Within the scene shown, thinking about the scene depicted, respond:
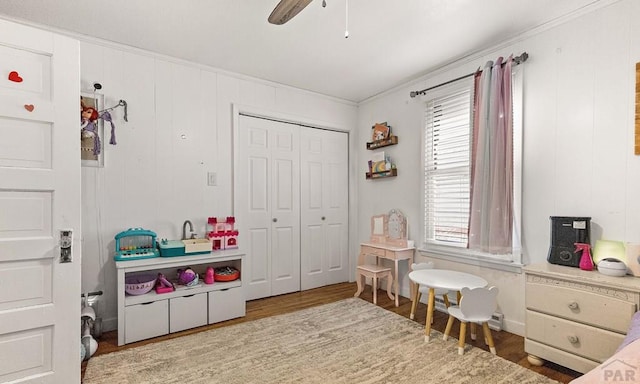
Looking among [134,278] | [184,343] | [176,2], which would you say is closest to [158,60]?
[176,2]

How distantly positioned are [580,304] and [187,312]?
299 cm

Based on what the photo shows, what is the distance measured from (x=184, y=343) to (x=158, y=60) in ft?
8.65

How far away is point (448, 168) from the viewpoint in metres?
3.25

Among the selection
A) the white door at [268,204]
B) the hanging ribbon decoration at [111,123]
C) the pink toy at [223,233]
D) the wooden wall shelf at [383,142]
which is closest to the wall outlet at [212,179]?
the white door at [268,204]

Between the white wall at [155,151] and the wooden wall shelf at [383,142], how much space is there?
4.95 ft

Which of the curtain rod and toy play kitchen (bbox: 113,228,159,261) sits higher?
the curtain rod

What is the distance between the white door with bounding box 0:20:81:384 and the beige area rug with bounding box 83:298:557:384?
43 centimetres

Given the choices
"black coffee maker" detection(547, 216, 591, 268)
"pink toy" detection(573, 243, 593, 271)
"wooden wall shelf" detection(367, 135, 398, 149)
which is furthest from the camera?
"wooden wall shelf" detection(367, 135, 398, 149)

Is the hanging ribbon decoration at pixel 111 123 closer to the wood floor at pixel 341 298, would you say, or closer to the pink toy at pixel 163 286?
the pink toy at pixel 163 286

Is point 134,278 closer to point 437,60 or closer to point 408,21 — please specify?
point 408,21

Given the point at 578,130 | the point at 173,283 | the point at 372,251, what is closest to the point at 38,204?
the point at 173,283

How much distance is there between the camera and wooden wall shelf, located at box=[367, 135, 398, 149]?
150 inches

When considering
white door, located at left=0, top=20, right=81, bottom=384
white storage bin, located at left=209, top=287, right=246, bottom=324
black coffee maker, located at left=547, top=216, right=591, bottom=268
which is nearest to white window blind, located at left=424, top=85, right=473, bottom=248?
black coffee maker, located at left=547, top=216, right=591, bottom=268

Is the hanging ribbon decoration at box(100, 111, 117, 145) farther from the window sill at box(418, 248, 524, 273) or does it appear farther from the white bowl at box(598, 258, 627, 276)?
the white bowl at box(598, 258, 627, 276)
